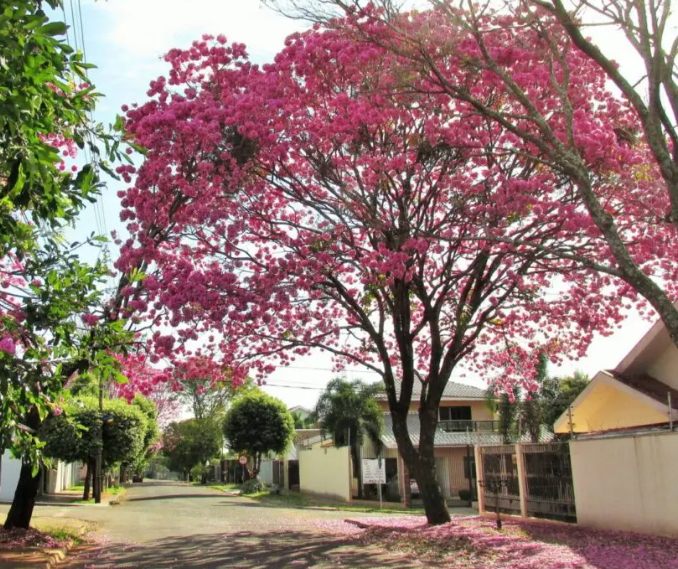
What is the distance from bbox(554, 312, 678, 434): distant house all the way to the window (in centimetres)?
2095

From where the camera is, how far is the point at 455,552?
39.3 ft

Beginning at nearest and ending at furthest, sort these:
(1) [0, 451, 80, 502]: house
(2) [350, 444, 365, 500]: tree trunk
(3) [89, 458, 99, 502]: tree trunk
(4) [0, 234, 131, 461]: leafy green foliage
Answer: (4) [0, 234, 131, 461]: leafy green foliage → (3) [89, 458, 99, 502]: tree trunk → (2) [350, 444, 365, 500]: tree trunk → (1) [0, 451, 80, 502]: house

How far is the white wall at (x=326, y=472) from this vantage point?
33469mm

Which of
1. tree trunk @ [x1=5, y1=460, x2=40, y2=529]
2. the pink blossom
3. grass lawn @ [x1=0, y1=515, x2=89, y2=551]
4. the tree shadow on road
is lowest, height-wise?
the tree shadow on road

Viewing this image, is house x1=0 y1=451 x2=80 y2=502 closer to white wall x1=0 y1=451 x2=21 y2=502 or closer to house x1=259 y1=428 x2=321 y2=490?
white wall x1=0 y1=451 x2=21 y2=502

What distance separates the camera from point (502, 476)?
1856 cm

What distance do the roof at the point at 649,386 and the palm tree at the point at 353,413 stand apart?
56.3 ft

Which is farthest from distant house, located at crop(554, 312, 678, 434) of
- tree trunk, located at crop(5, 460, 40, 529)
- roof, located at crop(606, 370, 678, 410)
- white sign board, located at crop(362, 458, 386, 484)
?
tree trunk, located at crop(5, 460, 40, 529)

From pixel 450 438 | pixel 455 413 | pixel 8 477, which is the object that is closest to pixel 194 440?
pixel 8 477

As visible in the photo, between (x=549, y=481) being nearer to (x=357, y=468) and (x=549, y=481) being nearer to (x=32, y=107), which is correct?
(x=32, y=107)

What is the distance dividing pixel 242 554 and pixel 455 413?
28.4 m

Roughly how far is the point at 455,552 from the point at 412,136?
7.75 meters

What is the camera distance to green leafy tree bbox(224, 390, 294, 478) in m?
43.4

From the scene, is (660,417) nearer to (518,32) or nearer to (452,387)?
(518,32)
